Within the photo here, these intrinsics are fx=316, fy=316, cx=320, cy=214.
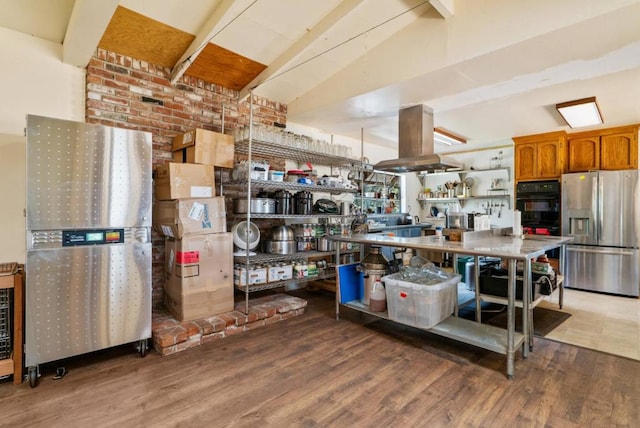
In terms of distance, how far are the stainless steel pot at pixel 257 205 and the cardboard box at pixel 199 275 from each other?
474mm

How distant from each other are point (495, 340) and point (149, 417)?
7.86 feet

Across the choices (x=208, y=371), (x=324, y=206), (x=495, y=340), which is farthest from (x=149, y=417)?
(x=324, y=206)

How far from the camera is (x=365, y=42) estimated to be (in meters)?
3.38

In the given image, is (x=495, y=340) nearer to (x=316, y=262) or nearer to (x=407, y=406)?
(x=407, y=406)

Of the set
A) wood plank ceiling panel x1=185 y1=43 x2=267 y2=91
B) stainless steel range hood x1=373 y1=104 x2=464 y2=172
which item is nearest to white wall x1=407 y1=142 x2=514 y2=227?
Result: stainless steel range hood x1=373 y1=104 x2=464 y2=172

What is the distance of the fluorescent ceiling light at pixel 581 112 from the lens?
12.8 ft

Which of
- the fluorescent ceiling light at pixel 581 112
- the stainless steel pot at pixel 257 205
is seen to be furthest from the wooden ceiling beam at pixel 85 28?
the fluorescent ceiling light at pixel 581 112

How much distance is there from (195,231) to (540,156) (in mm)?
5708

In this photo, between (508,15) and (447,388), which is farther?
(508,15)

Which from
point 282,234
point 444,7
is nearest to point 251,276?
point 282,234

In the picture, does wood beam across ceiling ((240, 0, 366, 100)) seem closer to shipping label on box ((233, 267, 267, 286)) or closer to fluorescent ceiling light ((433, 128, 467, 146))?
shipping label on box ((233, 267, 267, 286))

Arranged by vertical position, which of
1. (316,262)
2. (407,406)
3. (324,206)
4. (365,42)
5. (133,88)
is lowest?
(407,406)

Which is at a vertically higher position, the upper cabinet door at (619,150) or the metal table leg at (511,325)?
the upper cabinet door at (619,150)

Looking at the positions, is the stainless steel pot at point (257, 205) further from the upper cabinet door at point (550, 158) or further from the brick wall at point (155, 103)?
the upper cabinet door at point (550, 158)
